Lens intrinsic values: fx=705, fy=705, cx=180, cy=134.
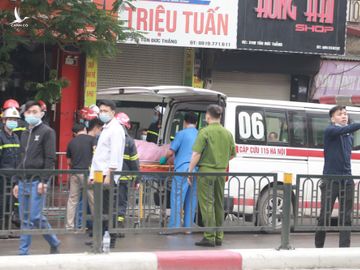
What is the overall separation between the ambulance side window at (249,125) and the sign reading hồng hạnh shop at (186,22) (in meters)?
4.58

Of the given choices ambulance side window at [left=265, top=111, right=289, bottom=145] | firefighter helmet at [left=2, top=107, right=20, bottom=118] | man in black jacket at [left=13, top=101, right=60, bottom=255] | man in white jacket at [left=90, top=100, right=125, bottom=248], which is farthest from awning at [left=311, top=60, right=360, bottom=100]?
man in black jacket at [left=13, top=101, right=60, bottom=255]

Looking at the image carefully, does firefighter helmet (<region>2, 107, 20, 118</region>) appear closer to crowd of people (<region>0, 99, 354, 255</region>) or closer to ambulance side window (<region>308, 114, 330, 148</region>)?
crowd of people (<region>0, 99, 354, 255</region>)

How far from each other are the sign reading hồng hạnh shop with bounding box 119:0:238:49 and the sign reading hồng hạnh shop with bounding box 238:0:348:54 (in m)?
0.34

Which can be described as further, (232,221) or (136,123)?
(136,123)

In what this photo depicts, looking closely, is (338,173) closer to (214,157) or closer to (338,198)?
(338,198)

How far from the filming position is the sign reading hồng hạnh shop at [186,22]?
1543 centimetres

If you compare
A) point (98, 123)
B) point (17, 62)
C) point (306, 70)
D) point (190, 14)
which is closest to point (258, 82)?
point (306, 70)

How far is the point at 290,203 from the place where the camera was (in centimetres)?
853

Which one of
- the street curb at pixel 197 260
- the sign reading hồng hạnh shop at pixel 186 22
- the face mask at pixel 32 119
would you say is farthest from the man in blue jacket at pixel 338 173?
the sign reading hồng hạnh shop at pixel 186 22

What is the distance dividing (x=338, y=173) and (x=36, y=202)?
3918 millimetres

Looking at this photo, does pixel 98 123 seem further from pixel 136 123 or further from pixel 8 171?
pixel 136 123

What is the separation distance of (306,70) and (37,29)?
758cm

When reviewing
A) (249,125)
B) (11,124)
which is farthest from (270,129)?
(11,124)

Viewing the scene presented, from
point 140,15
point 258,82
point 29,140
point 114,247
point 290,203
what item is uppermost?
point 140,15
